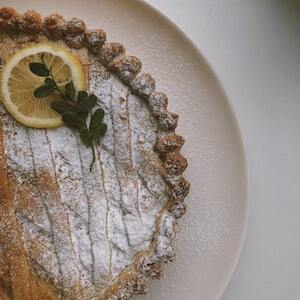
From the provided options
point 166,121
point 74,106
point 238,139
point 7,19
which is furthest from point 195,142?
point 7,19

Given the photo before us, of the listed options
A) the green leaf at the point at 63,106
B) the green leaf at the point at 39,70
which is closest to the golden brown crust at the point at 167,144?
the green leaf at the point at 63,106

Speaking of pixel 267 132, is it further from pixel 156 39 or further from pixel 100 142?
pixel 100 142

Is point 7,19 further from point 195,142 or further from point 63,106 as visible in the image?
point 195,142

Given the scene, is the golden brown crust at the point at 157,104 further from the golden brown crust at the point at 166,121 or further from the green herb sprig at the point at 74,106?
the green herb sprig at the point at 74,106

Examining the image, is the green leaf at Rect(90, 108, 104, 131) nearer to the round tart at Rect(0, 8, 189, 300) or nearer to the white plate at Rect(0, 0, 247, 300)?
the round tart at Rect(0, 8, 189, 300)

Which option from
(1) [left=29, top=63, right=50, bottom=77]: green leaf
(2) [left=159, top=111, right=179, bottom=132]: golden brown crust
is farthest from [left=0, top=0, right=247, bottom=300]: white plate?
(1) [left=29, top=63, right=50, bottom=77]: green leaf

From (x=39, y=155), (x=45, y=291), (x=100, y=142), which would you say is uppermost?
(x=100, y=142)

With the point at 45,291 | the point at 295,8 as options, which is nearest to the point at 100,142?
the point at 45,291
